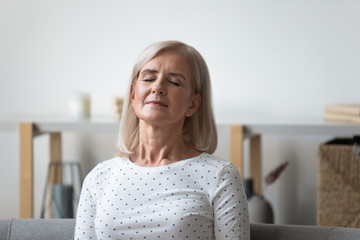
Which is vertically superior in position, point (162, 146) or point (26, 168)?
point (162, 146)

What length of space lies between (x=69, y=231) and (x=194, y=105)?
432 mm

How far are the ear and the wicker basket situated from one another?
46.9 inches

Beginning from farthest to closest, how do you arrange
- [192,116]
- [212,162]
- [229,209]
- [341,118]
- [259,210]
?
[259,210] < [341,118] < [192,116] < [212,162] < [229,209]

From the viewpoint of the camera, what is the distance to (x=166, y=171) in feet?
4.98

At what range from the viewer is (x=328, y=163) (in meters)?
2.66

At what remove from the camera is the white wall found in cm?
313

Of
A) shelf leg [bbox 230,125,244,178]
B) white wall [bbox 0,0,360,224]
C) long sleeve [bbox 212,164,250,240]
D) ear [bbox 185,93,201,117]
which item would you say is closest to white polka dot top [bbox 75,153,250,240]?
long sleeve [bbox 212,164,250,240]

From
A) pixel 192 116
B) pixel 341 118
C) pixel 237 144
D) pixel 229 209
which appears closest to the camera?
pixel 229 209

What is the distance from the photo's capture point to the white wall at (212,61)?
10.3 feet

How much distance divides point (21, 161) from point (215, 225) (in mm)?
1484

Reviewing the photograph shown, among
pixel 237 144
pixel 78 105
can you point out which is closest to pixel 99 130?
pixel 78 105

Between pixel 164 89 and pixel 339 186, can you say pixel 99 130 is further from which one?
pixel 164 89

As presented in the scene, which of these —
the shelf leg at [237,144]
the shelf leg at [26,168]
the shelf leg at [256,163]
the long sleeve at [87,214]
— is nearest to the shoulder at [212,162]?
the long sleeve at [87,214]

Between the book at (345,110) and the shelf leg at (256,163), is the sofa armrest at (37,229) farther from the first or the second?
the shelf leg at (256,163)
